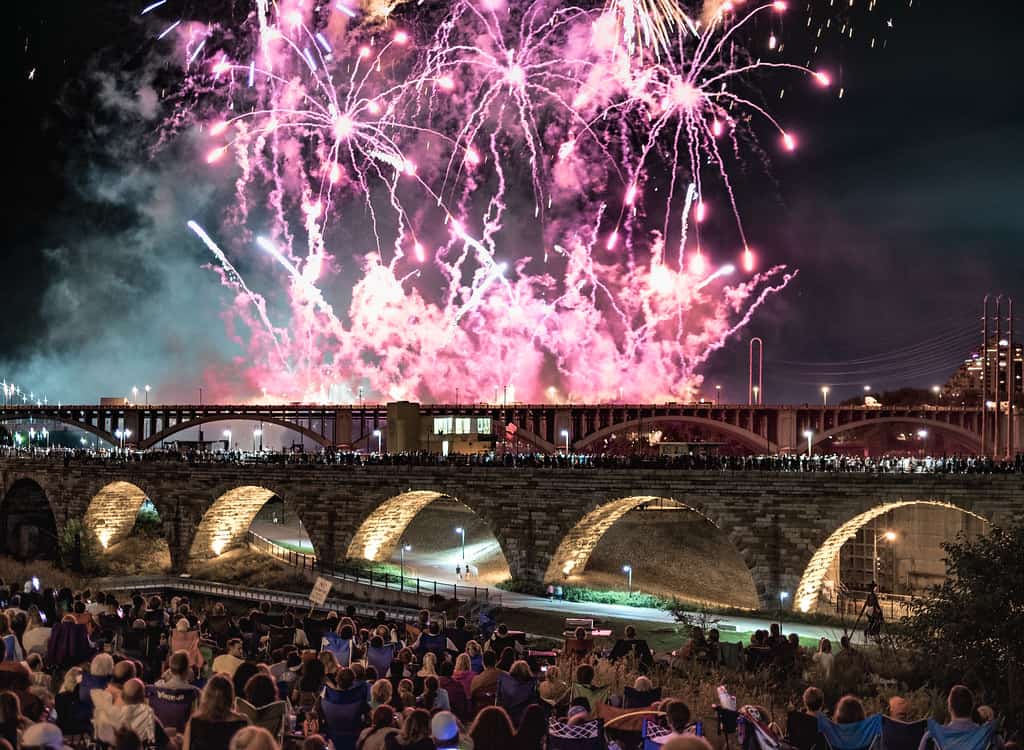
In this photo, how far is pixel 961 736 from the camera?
979 centimetres

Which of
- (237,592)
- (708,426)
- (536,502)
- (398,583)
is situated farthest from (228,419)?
(536,502)

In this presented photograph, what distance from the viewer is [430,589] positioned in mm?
38250

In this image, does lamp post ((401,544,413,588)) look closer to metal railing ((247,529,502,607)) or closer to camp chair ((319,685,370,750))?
metal railing ((247,529,502,607))

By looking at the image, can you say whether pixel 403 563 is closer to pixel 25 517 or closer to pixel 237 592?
pixel 237 592

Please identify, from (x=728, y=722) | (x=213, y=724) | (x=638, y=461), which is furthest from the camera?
(x=638, y=461)

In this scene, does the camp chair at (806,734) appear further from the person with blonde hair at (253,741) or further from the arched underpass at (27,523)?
the arched underpass at (27,523)

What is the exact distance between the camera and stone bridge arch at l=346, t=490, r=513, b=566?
43.0 meters

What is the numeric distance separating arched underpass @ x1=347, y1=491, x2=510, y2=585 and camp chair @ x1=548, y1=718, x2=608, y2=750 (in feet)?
98.1

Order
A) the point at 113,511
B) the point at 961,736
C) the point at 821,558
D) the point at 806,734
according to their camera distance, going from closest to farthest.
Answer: the point at 961,736, the point at 806,734, the point at 821,558, the point at 113,511

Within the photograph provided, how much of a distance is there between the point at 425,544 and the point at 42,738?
50026 mm

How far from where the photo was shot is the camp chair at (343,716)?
10.2 metres

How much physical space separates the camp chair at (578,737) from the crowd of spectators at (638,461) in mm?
26485

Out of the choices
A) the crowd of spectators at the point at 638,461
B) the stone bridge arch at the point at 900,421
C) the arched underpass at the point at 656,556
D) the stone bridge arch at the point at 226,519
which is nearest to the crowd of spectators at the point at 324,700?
the crowd of spectators at the point at 638,461

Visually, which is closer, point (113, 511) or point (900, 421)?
point (113, 511)
